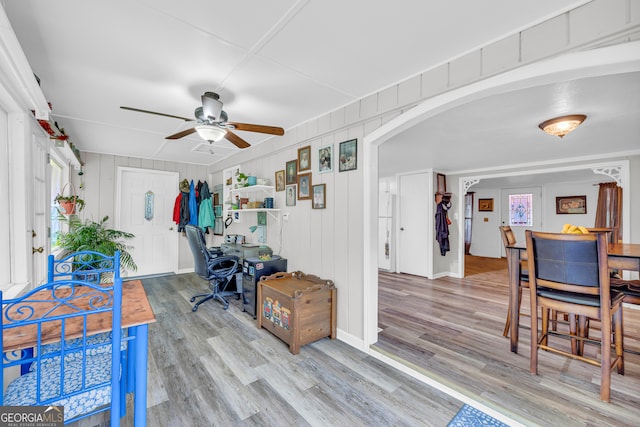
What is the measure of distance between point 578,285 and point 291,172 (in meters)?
2.72

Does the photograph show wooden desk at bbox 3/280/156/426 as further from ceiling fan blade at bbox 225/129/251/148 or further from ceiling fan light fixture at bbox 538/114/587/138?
ceiling fan light fixture at bbox 538/114/587/138

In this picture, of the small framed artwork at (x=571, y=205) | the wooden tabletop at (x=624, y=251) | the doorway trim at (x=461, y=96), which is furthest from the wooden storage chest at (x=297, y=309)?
the small framed artwork at (x=571, y=205)

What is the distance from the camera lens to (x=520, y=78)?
1514mm

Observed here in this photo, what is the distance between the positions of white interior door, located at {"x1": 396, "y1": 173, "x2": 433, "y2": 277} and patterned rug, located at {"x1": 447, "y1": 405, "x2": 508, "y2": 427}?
355cm

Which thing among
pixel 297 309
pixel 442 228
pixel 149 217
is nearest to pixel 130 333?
pixel 297 309

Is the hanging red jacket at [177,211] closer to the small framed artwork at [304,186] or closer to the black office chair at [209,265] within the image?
the black office chair at [209,265]

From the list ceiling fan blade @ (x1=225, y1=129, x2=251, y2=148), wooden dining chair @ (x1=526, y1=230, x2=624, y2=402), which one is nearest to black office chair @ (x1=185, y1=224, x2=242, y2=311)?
ceiling fan blade @ (x1=225, y1=129, x2=251, y2=148)

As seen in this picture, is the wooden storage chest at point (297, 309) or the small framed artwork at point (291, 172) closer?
the wooden storage chest at point (297, 309)

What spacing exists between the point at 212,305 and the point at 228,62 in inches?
113

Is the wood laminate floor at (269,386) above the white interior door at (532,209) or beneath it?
beneath

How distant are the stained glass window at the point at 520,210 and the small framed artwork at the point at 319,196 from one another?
7167mm

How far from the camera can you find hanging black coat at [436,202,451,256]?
5.11m

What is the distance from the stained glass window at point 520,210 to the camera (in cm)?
735

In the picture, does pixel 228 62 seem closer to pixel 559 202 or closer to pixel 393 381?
pixel 393 381
